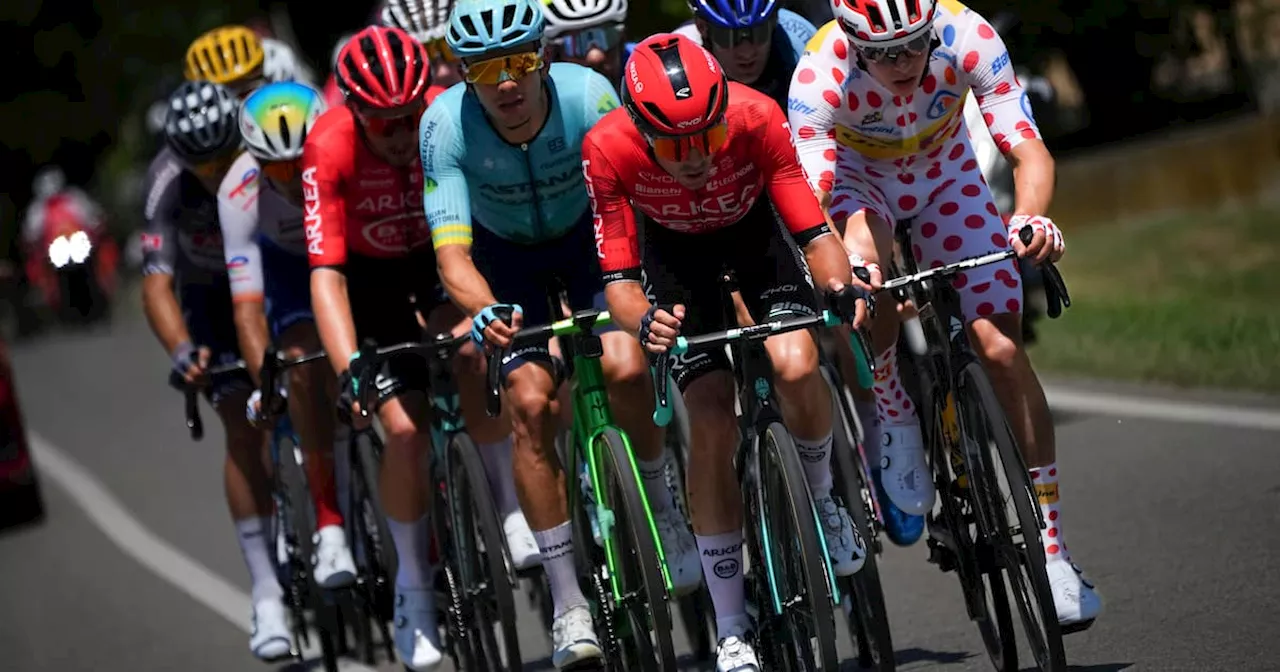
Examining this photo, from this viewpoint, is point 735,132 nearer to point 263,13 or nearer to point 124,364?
point 124,364

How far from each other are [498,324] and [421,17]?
3.57 metres

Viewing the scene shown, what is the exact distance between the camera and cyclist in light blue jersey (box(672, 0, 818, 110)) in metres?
8.05

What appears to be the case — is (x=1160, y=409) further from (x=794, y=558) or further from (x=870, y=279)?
(x=794, y=558)

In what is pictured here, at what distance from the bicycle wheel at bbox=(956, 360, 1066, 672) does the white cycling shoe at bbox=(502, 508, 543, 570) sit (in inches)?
66.3

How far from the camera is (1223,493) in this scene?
8.89 metres

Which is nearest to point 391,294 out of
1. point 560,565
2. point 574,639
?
point 560,565

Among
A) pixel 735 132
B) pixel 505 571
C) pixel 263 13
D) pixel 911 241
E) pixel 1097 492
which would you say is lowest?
pixel 1097 492

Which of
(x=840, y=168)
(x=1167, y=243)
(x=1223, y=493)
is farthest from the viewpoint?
(x=1167, y=243)

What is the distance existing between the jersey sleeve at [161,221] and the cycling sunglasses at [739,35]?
290 cm

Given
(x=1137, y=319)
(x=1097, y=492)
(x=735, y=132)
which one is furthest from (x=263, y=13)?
→ (x=735, y=132)

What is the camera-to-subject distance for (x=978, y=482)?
6730 mm

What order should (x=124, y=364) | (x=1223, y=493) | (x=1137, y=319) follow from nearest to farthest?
1. (x=1223, y=493)
2. (x=1137, y=319)
3. (x=124, y=364)

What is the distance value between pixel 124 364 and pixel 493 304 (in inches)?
762

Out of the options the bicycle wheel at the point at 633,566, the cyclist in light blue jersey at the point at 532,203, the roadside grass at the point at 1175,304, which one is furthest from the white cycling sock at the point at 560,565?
the roadside grass at the point at 1175,304
